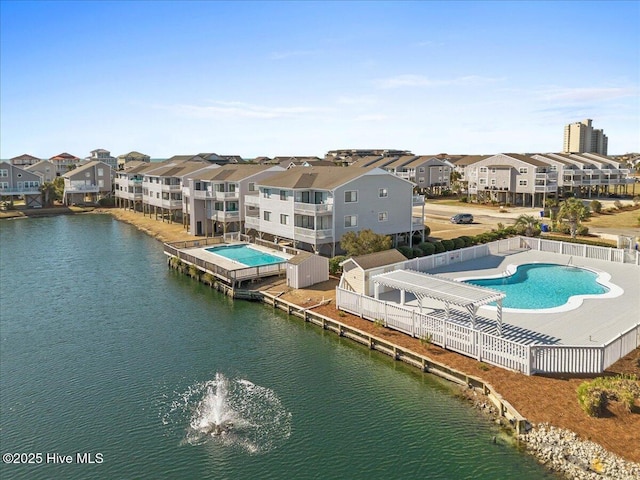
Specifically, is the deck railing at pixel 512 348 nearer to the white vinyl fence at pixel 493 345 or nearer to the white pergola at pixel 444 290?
the white vinyl fence at pixel 493 345

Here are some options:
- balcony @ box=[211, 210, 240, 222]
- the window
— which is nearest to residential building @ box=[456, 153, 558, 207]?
the window

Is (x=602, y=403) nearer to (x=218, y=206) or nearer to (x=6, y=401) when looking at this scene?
(x=6, y=401)

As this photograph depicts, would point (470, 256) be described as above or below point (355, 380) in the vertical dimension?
above

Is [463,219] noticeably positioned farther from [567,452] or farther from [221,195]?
[567,452]

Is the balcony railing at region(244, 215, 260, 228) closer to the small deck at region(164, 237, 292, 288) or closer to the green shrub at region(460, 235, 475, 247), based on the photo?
the small deck at region(164, 237, 292, 288)

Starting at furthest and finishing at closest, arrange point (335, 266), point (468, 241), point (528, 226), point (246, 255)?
point (528, 226) → point (468, 241) → point (246, 255) → point (335, 266)

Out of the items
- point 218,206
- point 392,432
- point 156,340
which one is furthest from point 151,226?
point 392,432

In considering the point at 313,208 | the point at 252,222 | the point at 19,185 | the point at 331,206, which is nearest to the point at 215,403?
the point at 313,208
